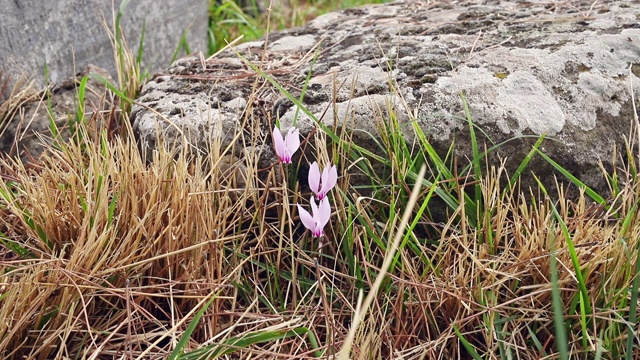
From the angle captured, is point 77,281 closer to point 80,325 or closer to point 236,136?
point 80,325

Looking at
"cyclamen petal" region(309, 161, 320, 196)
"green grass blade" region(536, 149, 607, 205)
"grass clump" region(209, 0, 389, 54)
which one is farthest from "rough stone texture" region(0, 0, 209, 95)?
"green grass blade" region(536, 149, 607, 205)

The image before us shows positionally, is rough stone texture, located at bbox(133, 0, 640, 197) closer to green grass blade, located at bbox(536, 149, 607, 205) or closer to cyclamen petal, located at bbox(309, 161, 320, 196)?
green grass blade, located at bbox(536, 149, 607, 205)

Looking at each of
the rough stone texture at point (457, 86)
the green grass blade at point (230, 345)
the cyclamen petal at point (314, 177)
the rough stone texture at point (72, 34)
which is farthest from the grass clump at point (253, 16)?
the green grass blade at point (230, 345)

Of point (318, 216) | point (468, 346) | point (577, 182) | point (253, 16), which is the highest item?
point (318, 216)

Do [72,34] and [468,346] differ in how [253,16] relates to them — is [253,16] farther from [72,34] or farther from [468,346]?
[468,346]

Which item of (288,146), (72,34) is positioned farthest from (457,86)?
(72,34)
